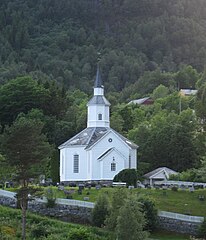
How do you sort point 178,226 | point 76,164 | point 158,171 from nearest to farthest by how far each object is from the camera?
point 178,226 < point 76,164 < point 158,171

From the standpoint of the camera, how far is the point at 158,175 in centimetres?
7562

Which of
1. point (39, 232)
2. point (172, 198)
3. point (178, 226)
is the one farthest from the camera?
point (172, 198)

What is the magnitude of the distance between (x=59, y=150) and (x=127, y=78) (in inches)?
4772

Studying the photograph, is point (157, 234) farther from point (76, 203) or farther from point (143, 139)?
point (143, 139)

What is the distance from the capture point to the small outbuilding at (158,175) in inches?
2953

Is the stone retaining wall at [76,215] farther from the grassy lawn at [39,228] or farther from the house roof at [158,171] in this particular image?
the house roof at [158,171]

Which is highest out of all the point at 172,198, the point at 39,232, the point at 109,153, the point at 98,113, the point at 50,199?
the point at 98,113

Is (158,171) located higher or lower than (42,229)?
higher

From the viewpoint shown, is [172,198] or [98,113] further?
[98,113]

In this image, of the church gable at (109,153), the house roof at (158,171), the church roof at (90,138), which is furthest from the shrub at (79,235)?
the house roof at (158,171)

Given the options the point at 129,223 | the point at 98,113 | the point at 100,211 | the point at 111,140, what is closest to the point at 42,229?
the point at 100,211

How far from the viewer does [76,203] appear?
177 feet

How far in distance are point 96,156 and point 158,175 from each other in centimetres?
768

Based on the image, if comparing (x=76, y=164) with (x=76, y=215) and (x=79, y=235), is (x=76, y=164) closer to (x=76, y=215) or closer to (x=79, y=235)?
(x=76, y=215)
